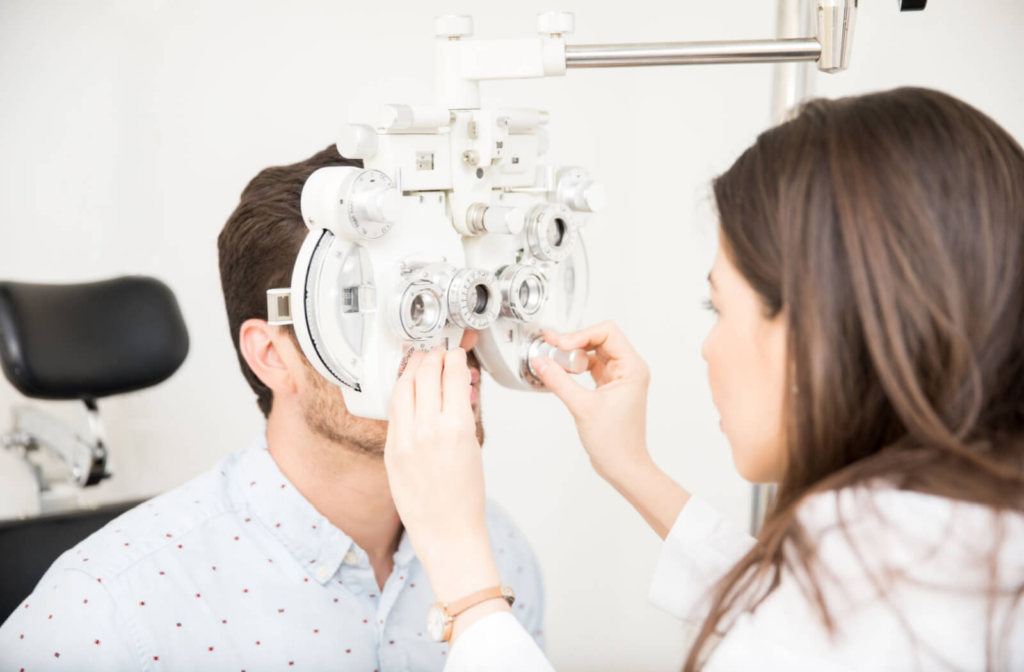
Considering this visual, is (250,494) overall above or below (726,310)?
below

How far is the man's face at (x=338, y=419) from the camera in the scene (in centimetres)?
117

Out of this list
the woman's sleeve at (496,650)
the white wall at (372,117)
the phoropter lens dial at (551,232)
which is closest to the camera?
the woman's sleeve at (496,650)

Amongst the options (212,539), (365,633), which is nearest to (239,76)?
(212,539)

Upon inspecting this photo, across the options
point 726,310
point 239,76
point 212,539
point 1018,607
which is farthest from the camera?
point 239,76

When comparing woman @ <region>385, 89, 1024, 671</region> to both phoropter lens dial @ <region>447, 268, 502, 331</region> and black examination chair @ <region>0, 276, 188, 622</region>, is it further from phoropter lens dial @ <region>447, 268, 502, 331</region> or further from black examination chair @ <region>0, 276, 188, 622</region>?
black examination chair @ <region>0, 276, 188, 622</region>

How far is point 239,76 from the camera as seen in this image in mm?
1924

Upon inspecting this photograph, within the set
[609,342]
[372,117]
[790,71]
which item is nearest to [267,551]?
[609,342]

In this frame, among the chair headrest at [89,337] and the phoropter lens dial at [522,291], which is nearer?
the phoropter lens dial at [522,291]

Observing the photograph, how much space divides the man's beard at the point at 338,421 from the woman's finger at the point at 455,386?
0.24m

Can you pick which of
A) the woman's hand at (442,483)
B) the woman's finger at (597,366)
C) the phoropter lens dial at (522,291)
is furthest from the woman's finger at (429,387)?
the woman's finger at (597,366)

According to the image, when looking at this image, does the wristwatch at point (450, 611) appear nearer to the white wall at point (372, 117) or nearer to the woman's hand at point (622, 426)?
the woman's hand at point (622, 426)

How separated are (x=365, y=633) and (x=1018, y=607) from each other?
795 millimetres

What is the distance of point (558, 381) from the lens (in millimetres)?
1075

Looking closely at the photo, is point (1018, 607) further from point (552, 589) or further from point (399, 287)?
point (552, 589)
